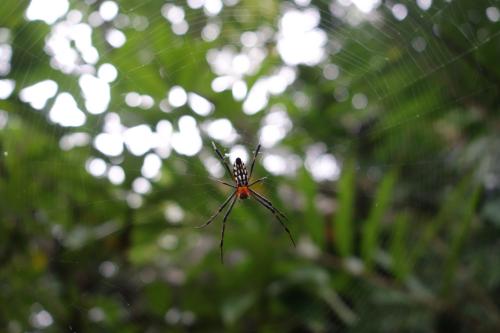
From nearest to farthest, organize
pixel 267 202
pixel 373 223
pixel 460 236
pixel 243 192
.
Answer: pixel 460 236 < pixel 373 223 < pixel 267 202 < pixel 243 192

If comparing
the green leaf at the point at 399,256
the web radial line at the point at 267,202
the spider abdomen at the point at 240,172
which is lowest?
the green leaf at the point at 399,256

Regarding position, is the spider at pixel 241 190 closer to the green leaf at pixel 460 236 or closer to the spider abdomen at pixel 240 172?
the spider abdomen at pixel 240 172

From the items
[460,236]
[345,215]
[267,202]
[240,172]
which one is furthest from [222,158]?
[460,236]

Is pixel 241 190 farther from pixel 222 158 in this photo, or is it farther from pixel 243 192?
pixel 222 158

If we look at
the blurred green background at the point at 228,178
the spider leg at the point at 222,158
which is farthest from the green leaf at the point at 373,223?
the spider leg at the point at 222,158

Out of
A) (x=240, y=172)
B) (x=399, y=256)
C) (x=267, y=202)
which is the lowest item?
(x=399, y=256)

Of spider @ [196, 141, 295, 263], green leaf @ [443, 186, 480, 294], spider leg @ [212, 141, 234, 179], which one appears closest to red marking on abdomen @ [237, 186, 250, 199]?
spider @ [196, 141, 295, 263]
